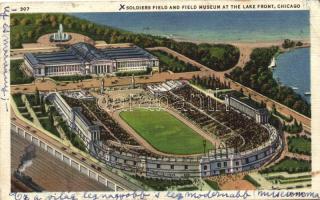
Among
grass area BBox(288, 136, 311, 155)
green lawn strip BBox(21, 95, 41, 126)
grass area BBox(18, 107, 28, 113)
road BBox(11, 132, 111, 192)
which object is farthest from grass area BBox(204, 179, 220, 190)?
grass area BBox(18, 107, 28, 113)

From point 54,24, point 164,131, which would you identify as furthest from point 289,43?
point 54,24

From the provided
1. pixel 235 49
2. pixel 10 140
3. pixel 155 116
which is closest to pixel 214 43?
pixel 235 49

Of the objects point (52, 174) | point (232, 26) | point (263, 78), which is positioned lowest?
point (52, 174)

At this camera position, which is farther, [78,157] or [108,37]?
[108,37]

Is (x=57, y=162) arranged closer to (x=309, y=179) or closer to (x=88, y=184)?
(x=88, y=184)

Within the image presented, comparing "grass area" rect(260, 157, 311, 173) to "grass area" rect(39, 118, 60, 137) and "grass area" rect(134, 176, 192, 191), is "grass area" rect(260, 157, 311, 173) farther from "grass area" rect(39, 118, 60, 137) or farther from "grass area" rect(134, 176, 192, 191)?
"grass area" rect(39, 118, 60, 137)

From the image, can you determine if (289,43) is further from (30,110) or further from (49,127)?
(30,110)

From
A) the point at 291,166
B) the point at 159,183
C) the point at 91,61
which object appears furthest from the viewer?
the point at 91,61
